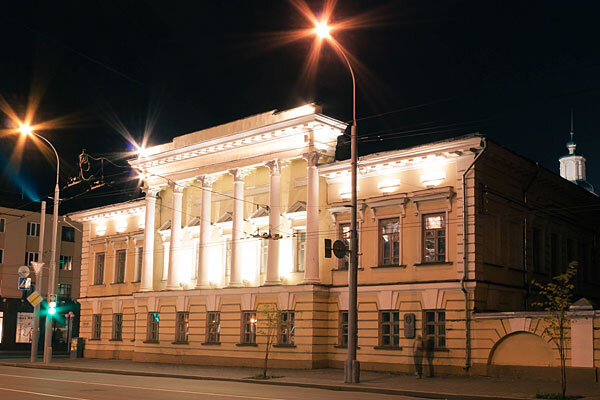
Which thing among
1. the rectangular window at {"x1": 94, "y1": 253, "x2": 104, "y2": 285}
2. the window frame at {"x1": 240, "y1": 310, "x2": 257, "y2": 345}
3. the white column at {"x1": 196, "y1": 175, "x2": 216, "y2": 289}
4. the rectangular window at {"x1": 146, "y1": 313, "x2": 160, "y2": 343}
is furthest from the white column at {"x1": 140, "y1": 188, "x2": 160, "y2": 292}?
the window frame at {"x1": 240, "y1": 310, "x2": 257, "y2": 345}

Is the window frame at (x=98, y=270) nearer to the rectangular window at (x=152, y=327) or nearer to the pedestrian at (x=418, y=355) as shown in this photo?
the rectangular window at (x=152, y=327)

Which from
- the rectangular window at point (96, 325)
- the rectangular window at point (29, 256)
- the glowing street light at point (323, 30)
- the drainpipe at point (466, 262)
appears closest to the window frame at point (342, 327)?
the drainpipe at point (466, 262)

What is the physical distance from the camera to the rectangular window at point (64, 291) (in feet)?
219

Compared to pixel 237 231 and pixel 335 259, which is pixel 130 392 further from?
pixel 237 231

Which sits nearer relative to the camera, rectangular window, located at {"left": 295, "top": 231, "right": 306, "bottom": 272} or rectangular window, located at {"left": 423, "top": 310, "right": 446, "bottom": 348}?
rectangular window, located at {"left": 423, "top": 310, "right": 446, "bottom": 348}

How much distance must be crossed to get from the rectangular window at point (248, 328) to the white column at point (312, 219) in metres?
3.99

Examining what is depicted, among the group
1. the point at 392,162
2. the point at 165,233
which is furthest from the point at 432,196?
the point at 165,233

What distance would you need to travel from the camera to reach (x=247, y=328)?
3447cm

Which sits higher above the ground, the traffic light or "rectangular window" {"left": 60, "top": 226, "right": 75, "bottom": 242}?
"rectangular window" {"left": 60, "top": 226, "right": 75, "bottom": 242}

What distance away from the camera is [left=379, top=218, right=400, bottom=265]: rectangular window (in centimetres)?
3031

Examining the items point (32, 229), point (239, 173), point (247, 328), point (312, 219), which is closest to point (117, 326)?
point (247, 328)

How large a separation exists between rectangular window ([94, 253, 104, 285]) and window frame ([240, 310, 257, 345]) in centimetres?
1550

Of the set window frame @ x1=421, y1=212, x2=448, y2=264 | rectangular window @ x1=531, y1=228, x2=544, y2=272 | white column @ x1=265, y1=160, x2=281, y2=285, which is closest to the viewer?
window frame @ x1=421, y1=212, x2=448, y2=264

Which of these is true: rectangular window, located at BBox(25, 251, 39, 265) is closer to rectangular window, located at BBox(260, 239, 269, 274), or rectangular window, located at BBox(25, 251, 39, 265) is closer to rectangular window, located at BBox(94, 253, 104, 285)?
rectangular window, located at BBox(94, 253, 104, 285)
